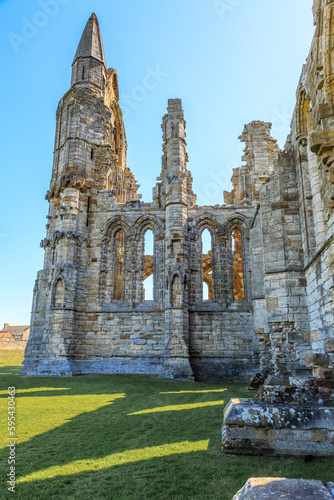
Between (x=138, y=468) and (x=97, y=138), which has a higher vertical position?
(x=97, y=138)

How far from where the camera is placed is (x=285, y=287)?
796 cm

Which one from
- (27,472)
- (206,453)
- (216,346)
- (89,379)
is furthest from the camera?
(216,346)

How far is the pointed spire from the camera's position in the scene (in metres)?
20.5

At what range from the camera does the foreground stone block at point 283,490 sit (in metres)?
1.89

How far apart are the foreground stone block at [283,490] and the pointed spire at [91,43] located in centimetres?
2264

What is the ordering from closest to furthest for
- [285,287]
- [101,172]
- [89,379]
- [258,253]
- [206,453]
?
[206,453] → [285,287] → [258,253] → [89,379] → [101,172]

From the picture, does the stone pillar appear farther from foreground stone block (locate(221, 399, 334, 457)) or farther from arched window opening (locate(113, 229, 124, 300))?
foreground stone block (locate(221, 399, 334, 457))

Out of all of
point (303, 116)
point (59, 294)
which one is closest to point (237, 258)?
point (59, 294)

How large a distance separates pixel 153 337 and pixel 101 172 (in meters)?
8.81

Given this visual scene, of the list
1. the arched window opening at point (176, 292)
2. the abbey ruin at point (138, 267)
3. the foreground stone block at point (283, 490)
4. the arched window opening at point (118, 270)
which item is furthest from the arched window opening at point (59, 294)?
the foreground stone block at point (283, 490)

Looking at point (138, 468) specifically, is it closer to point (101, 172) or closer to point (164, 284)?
point (164, 284)

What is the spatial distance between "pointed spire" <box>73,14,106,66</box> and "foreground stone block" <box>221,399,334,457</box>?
2155 cm

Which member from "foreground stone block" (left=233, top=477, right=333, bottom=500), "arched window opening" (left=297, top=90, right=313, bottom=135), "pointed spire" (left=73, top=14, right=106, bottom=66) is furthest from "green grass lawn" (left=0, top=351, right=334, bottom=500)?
"pointed spire" (left=73, top=14, right=106, bottom=66)

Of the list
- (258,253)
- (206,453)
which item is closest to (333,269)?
(206,453)
